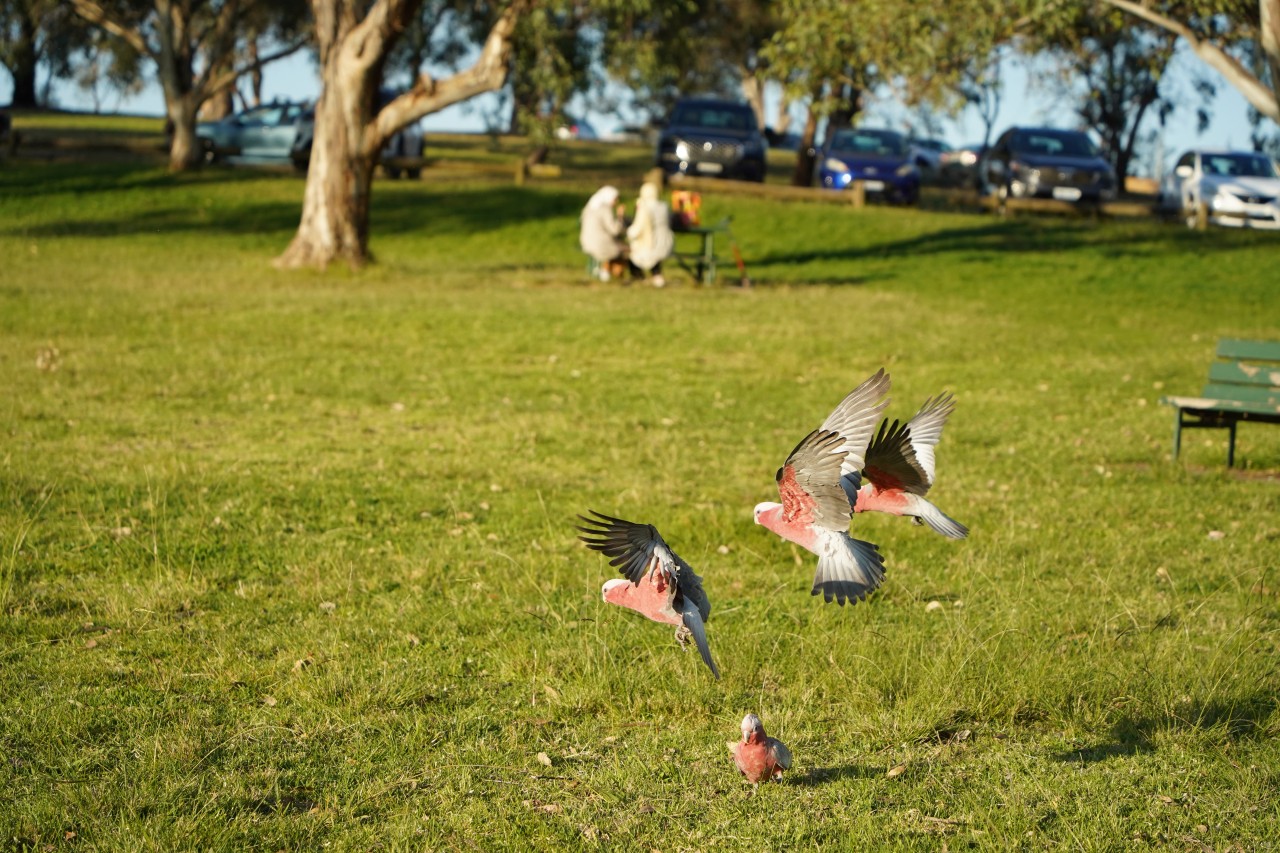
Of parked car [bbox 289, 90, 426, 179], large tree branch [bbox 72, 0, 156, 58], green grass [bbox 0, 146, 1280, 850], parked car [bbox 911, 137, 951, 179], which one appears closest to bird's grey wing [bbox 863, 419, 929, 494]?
green grass [bbox 0, 146, 1280, 850]

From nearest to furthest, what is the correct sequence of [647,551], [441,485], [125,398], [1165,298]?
[647,551]
[441,485]
[125,398]
[1165,298]

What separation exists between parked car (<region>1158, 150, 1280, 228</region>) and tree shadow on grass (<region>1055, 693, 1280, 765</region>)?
2459 cm

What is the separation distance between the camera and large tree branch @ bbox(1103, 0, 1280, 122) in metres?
14.9

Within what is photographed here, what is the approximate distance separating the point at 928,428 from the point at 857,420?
35cm

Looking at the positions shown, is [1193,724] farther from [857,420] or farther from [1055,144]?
[1055,144]

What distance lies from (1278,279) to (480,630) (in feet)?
65.2

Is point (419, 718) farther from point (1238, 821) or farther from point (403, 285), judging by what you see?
point (403, 285)

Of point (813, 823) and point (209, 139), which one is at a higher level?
point (209, 139)

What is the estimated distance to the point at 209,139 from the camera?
36719 mm

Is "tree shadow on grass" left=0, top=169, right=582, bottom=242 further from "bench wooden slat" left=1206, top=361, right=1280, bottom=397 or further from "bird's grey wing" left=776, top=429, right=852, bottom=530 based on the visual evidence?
"bird's grey wing" left=776, top=429, right=852, bottom=530

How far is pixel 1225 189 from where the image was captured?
1204 inches

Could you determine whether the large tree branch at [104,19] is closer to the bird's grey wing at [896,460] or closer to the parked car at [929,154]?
the parked car at [929,154]

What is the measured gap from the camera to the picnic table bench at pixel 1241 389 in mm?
9562

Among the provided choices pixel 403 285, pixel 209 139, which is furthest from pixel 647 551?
pixel 209 139
